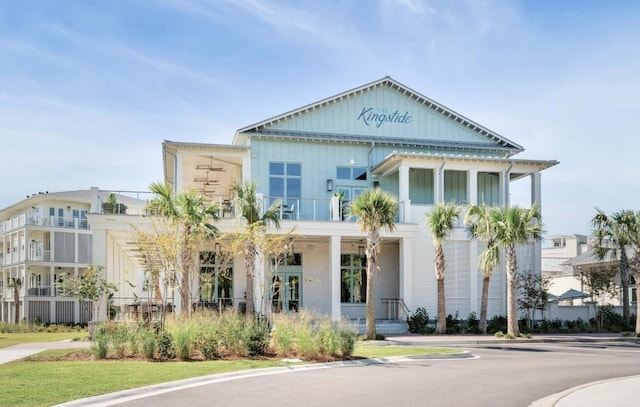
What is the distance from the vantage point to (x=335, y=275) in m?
29.7

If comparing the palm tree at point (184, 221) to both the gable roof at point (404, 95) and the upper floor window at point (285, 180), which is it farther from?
the gable roof at point (404, 95)

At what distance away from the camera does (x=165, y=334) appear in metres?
17.1

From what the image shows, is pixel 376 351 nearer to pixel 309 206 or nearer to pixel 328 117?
pixel 309 206

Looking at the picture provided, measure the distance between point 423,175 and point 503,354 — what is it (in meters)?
14.7

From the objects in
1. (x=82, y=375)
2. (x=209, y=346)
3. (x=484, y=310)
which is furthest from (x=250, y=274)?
(x=82, y=375)

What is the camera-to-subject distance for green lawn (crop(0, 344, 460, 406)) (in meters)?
11.2

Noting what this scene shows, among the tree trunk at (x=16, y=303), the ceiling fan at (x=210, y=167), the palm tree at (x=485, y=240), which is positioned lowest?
the tree trunk at (x=16, y=303)

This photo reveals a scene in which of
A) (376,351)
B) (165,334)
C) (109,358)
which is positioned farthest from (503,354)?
(109,358)

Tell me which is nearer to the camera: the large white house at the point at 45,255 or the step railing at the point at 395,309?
the step railing at the point at 395,309

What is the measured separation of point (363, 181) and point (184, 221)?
1203 cm

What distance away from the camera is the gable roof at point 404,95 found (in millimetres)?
32375

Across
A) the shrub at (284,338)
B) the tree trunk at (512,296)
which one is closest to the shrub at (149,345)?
the shrub at (284,338)

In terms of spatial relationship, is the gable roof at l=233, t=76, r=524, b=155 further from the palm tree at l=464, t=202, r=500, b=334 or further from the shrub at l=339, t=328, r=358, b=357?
the shrub at l=339, t=328, r=358, b=357

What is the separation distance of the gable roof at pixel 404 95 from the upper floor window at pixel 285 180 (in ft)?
5.02
